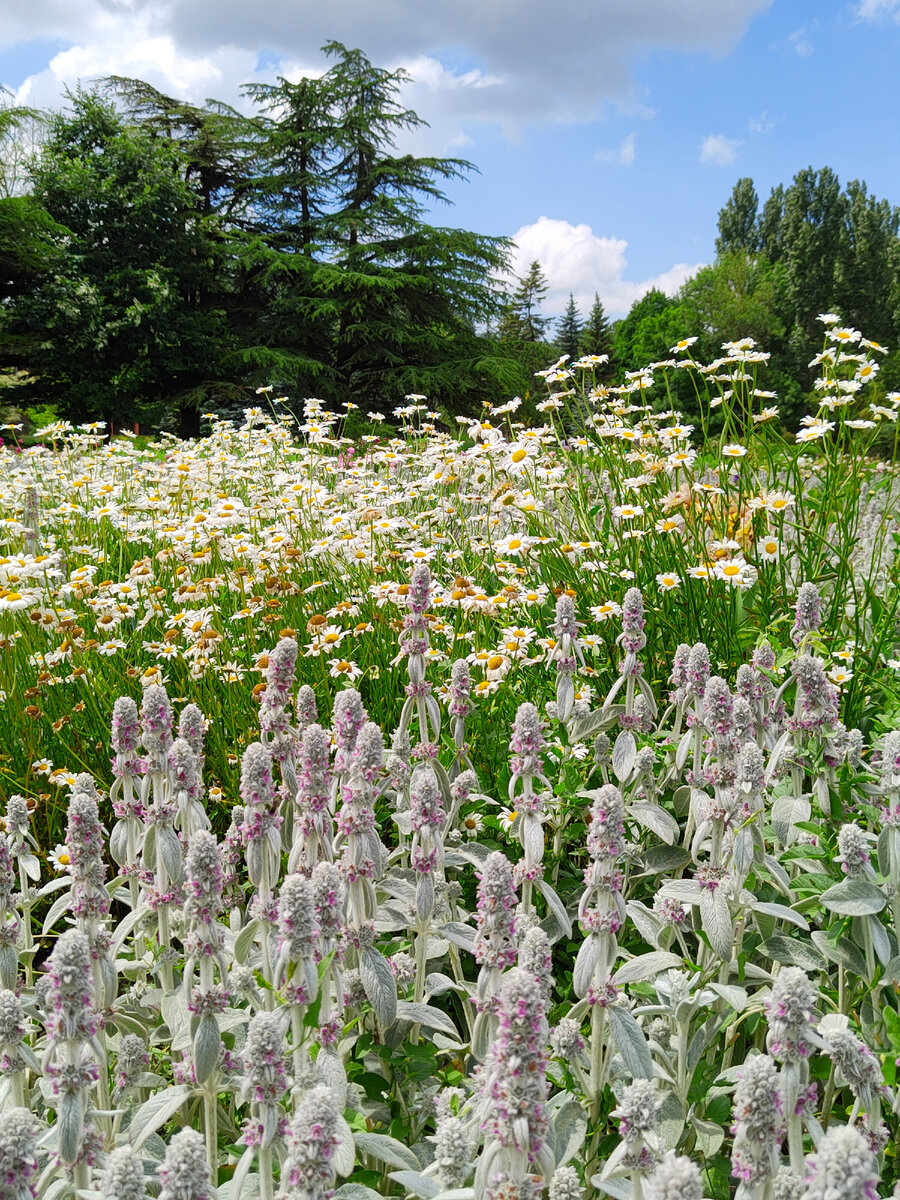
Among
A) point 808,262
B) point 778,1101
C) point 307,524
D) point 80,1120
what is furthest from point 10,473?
point 808,262

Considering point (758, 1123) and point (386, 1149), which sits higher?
point (758, 1123)

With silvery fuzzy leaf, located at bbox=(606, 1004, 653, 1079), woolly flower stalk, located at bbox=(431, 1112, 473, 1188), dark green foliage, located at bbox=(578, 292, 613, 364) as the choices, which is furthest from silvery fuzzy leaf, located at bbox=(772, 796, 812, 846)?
dark green foliage, located at bbox=(578, 292, 613, 364)

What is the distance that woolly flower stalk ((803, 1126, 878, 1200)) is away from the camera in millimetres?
838

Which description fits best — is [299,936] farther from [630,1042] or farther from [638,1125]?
[630,1042]

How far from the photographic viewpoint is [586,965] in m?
1.47

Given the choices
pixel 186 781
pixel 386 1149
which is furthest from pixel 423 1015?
pixel 186 781

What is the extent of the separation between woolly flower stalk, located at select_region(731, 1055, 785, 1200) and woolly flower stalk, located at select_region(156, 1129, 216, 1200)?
67 cm

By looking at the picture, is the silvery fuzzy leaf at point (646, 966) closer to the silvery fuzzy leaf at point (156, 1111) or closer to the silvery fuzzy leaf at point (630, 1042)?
the silvery fuzzy leaf at point (630, 1042)

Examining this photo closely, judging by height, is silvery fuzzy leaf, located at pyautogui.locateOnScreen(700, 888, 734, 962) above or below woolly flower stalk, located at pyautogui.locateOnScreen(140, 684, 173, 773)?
below

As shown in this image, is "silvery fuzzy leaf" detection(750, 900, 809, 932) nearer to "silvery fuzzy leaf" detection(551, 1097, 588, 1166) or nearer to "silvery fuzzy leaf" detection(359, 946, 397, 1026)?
"silvery fuzzy leaf" detection(551, 1097, 588, 1166)

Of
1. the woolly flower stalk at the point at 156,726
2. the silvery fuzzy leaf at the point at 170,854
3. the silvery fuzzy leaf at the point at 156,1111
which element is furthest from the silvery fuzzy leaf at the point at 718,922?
the woolly flower stalk at the point at 156,726

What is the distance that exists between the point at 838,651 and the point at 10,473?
304 inches

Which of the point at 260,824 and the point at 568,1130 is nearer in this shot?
the point at 568,1130

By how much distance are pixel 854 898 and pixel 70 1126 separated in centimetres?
142
